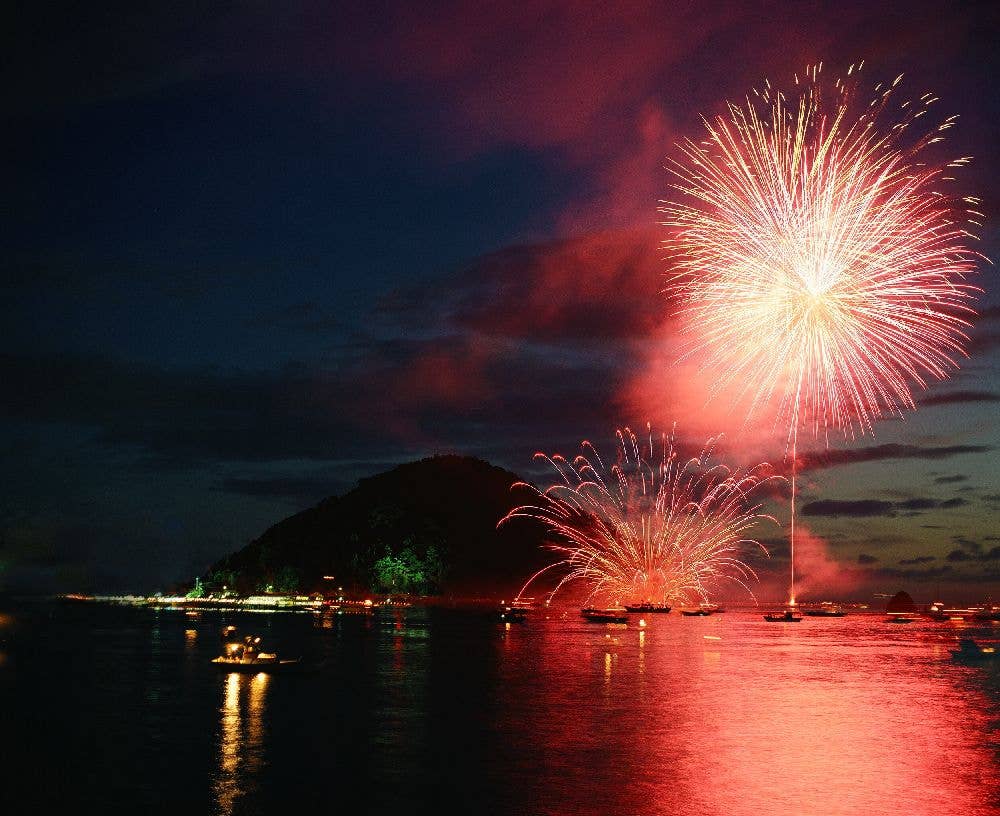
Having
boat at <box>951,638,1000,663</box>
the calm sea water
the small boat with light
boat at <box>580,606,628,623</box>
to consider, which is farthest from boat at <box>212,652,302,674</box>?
boat at <box>580,606,628,623</box>

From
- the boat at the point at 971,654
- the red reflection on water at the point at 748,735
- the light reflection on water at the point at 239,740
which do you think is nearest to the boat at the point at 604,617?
the boat at the point at 971,654

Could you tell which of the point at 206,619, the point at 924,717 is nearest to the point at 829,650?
the point at 924,717

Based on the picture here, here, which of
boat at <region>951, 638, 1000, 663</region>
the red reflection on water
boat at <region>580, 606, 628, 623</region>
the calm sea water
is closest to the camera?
the red reflection on water

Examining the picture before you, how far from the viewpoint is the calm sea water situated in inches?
1532

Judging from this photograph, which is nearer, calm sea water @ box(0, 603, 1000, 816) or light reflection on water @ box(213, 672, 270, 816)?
calm sea water @ box(0, 603, 1000, 816)

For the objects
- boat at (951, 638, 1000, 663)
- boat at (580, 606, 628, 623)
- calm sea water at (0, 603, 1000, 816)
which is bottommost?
boat at (580, 606, 628, 623)

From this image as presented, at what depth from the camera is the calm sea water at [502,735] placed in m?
38.9

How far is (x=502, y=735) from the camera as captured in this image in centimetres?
5259

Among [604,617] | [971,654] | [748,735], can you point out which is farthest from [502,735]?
[604,617]

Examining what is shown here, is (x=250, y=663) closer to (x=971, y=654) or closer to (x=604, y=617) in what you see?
(x=971, y=654)

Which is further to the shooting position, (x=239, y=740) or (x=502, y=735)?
(x=502, y=735)

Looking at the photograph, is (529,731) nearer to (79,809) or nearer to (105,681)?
(79,809)

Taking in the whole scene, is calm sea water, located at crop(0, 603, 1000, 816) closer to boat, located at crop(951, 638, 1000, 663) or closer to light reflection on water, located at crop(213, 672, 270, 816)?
light reflection on water, located at crop(213, 672, 270, 816)

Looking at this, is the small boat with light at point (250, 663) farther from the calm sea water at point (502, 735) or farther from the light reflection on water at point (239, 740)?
the light reflection on water at point (239, 740)
